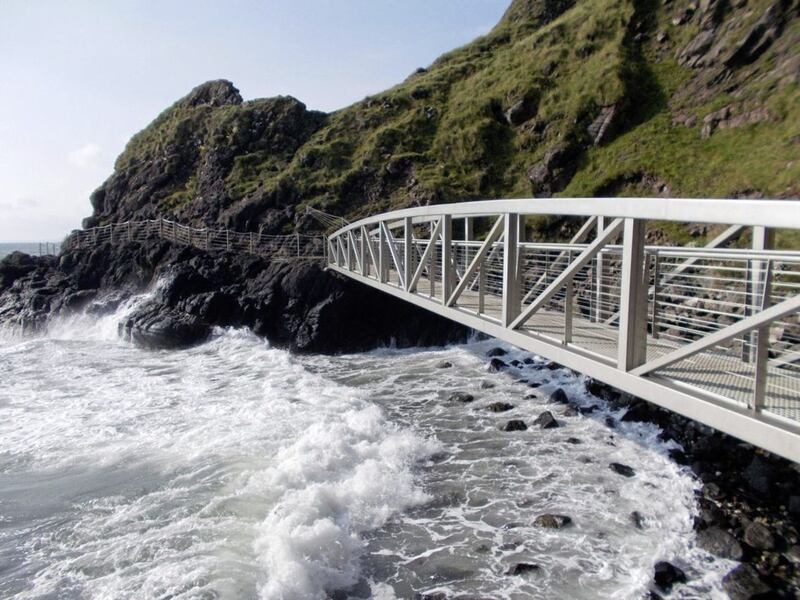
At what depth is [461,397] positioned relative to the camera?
12977 millimetres

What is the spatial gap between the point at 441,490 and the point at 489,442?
214cm

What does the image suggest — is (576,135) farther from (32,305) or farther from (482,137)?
(32,305)

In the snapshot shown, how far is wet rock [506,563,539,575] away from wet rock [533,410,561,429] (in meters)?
4.59

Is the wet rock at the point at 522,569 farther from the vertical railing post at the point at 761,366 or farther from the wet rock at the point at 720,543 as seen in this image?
the vertical railing post at the point at 761,366

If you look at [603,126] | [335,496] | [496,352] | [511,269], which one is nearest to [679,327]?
[511,269]

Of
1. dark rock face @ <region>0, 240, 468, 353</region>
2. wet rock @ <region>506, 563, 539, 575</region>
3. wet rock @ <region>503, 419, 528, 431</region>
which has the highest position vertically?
dark rock face @ <region>0, 240, 468, 353</region>

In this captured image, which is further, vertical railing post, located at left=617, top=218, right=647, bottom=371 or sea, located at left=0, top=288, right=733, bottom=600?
sea, located at left=0, top=288, right=733, bottom=600

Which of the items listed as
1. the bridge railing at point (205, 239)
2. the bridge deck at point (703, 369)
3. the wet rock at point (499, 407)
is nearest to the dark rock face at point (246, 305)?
the bridge railing at point (205, 239)

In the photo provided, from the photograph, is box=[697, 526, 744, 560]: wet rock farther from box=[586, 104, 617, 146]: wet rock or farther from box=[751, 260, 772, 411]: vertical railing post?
box=[586, 104, 617, 146]: wet rock

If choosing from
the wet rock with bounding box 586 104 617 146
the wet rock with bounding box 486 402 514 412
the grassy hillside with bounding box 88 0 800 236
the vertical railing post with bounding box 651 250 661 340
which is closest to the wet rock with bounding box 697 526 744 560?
the vertical railing post with bounding box 651 250 661 340

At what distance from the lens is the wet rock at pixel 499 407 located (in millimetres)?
12031

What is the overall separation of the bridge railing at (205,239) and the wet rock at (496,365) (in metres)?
10.3

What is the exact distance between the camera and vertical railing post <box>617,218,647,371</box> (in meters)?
5.50

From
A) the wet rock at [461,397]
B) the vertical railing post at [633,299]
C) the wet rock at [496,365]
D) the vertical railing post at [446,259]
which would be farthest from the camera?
the wet rock at [496,365]
